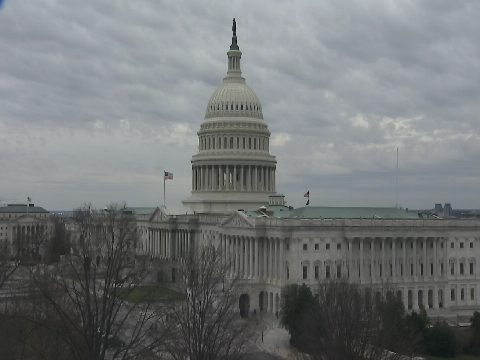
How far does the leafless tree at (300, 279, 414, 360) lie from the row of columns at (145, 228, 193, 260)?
6902cm

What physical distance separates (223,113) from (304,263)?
2110 inches

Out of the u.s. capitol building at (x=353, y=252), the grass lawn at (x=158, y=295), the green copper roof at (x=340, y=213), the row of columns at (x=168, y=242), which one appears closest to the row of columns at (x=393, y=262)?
the u.s. capitol building at (x=353, y=252)

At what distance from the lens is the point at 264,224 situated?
375 ft

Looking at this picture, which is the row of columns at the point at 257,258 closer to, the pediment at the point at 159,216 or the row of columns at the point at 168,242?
the row of columns at the point at 168,242

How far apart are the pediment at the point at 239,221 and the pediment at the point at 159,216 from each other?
33.8 metres

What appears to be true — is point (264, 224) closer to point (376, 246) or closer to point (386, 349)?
point (376, 246)

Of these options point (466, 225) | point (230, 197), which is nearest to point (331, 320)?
point (466, 225)

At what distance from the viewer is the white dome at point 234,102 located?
15452 cm

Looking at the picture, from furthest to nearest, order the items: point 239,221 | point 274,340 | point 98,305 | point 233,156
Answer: point 233,156 → point 239,221 → point 274,340 → point 98,305

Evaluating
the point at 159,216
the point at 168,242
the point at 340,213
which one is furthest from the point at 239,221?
the point at 159,216

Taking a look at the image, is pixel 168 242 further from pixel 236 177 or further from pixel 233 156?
pixel 233 156

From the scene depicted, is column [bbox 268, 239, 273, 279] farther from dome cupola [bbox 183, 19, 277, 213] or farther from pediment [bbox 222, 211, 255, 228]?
dome cupola [bbox 183, 19, 277, 213]

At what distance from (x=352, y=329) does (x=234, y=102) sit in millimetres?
95592

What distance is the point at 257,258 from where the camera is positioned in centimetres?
11438
